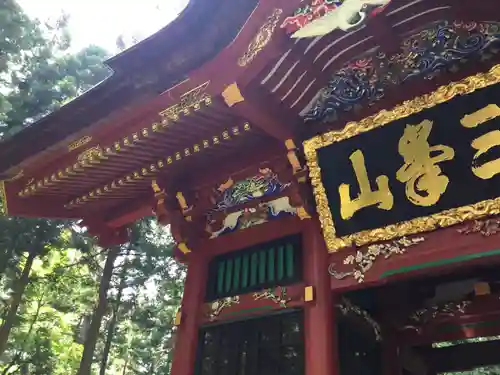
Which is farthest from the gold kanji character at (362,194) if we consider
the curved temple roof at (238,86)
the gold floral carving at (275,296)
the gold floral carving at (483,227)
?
the gold floral carving at (275,296)

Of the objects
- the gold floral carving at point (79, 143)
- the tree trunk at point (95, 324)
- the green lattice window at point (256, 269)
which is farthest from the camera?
the tree trunk at point (95, 324)

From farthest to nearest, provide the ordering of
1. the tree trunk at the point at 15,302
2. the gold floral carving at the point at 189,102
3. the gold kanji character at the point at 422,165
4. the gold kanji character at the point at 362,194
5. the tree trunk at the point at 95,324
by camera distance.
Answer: the tree trunk at the point at 95,324
the tree trunk at the point at 15,302
the gold floral carving at the point at 189,102
the gold kanji character at the point at 362,194
the gold kanji character at the point at 422,165

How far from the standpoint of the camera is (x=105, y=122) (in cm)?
401

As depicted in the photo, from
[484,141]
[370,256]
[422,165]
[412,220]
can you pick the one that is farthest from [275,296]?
[484,141]

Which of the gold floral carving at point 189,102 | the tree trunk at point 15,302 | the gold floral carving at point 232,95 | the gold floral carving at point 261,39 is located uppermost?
the tree trunk at point 15,302

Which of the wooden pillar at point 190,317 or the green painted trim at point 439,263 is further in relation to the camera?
the wooden pillar at point 190,317

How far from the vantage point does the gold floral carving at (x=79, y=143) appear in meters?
4.17

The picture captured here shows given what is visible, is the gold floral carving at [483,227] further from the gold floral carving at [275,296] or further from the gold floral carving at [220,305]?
the gold floral carving at [220,305]

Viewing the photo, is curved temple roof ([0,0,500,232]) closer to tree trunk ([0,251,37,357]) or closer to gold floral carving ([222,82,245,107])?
gold floral carving ([222,82,245,107])

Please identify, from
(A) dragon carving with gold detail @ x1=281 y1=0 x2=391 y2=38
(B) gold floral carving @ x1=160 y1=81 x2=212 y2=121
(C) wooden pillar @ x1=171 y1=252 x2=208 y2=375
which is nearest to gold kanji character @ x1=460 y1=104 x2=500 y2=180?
(A) dragon carving with gold detail @ x1=281 y1=0 x2=391 y2=38

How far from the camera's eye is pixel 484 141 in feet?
9.50

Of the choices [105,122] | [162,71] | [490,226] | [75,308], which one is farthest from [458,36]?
[75,308]

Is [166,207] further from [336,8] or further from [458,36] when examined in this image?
[458,36]

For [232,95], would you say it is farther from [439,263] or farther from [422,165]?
[439,263]
